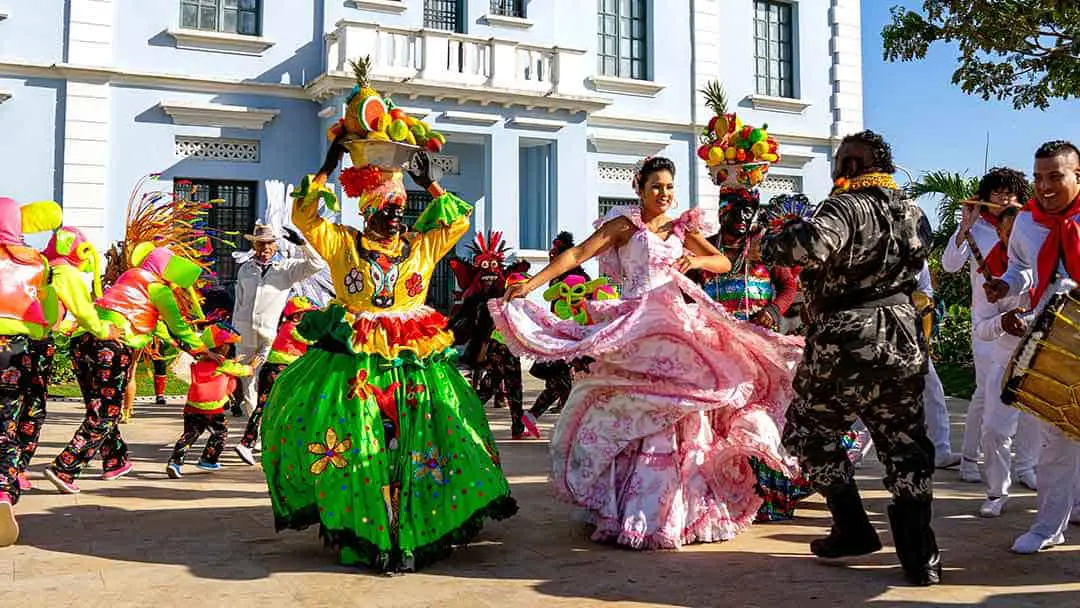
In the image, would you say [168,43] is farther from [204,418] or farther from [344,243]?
[344,243]

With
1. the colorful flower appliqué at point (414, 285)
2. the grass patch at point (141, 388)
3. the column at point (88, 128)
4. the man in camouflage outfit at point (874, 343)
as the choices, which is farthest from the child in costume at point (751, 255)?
the column at point (88, 128)

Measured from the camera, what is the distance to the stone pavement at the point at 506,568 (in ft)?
13.8

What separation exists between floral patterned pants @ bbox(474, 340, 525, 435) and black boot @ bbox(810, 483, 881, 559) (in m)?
4.89

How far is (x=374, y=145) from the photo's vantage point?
5297 mm

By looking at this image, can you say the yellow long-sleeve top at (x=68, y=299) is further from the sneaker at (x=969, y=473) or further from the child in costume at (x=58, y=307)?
the sneaker at (x=969, y=473)

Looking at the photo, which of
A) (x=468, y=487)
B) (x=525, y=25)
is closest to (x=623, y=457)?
Result: (x=468, y=487)

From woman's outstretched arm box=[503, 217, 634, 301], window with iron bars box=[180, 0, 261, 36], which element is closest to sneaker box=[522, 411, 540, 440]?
woman's outstretched arm box=[503, 217, 634, 301]

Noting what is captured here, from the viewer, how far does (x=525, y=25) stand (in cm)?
1988

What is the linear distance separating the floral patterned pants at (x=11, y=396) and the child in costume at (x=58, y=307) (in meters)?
0.09

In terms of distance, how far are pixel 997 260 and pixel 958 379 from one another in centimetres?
983

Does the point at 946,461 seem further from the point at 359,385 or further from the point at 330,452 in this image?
the point at 330,452

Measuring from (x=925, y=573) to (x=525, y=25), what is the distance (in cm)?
1709

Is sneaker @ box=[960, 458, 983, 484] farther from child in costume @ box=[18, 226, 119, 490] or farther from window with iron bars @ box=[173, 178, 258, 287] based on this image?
window with iron bars @ box=[173, 178, 258, 287]

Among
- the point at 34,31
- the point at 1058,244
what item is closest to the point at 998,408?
the point at 1058,244
